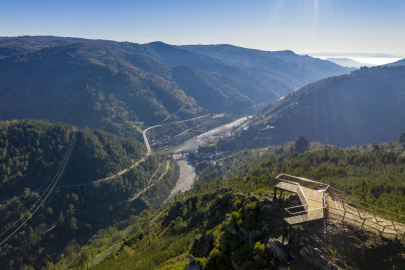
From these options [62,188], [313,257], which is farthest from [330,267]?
[62,188]

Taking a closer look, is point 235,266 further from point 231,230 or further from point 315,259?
point 315,259

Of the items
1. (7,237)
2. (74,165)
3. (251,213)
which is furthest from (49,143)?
(251,213)

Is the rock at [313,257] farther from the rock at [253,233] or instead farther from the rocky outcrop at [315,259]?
the rock at [253,233]

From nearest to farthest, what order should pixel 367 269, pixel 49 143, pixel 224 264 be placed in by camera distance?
pixel 367 269
pixel 224 264
pixel 49 143

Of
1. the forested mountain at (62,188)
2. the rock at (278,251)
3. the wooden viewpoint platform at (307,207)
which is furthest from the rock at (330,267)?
the forested mountain at (62,188)

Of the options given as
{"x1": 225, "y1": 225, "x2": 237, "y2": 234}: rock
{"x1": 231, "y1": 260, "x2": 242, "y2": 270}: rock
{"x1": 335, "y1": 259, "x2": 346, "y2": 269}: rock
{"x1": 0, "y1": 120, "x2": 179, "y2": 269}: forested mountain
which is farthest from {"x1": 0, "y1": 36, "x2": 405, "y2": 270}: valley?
{"x1": 0, "y1": 120, "x2": 179, "y2": 269}: forested mountain

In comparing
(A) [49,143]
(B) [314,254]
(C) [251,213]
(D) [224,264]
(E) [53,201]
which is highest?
(B) [314,254]

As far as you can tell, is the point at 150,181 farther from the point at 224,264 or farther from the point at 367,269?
the point at 367,269
